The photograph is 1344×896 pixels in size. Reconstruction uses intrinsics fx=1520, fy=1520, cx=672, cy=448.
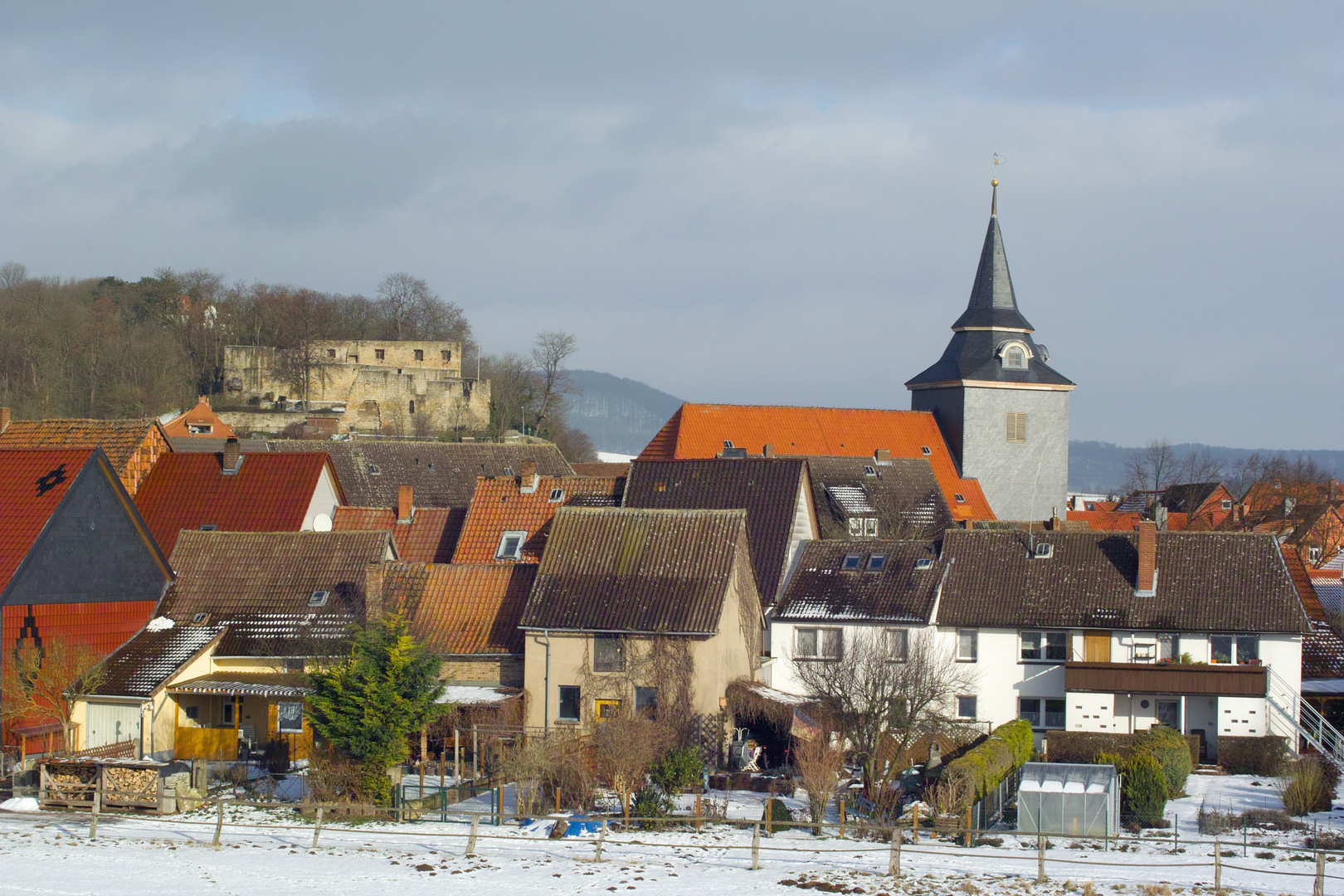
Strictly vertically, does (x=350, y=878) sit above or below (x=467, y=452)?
below

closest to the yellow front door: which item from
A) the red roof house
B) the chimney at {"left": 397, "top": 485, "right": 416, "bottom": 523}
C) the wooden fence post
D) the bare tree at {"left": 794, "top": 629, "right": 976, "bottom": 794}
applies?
the bare tree at {"left": 794, "top": 629, "right": 976, "bottom": 794}

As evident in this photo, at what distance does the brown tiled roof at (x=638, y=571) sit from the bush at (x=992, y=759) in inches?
218

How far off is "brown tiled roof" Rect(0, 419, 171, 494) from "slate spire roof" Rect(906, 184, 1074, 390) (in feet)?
131

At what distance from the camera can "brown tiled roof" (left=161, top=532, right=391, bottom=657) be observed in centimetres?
3034

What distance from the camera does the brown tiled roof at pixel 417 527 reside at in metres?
38.8

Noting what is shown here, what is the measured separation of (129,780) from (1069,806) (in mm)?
15077

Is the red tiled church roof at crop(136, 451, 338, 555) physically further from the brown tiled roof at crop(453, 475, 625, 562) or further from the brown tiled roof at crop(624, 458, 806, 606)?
the brown tiled roof at crop(624, 458, 806, 606)

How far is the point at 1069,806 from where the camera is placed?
2459 centimetres

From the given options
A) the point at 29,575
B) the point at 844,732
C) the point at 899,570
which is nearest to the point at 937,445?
the point at 899,570

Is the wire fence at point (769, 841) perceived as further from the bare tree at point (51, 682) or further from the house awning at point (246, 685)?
the bare tree at point (51, 682)

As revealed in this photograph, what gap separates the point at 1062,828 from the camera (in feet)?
80.7

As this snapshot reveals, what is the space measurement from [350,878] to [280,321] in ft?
287

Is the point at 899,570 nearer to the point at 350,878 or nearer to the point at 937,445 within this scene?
the point at 350,878

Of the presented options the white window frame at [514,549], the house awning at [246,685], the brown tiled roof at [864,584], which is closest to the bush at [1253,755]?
the brown tiled roof at [864,584]
